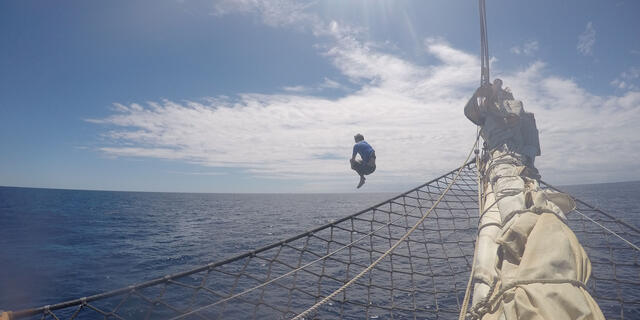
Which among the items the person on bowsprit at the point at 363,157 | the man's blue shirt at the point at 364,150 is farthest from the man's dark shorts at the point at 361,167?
the man's blue shirt at the point at 364,150

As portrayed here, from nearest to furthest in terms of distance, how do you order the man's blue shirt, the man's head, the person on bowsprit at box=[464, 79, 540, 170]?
the person on bowsprit at box=[464, 79, 540, 170], the man's head, the man's blue shirt

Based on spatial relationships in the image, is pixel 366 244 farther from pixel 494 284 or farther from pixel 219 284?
pixel 494 284

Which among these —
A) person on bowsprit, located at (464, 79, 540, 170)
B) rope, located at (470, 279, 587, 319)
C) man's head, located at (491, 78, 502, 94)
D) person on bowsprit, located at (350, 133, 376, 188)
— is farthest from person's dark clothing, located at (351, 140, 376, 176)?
rope, located at (470, 279, 587, 319)

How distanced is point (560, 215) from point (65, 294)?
50.9 feet

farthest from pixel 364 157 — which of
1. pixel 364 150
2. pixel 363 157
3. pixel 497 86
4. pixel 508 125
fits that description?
pixel 497 86

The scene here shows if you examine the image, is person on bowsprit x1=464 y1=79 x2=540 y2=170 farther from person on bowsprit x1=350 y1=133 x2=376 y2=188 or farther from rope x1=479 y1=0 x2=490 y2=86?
person on bowsprit x1=350 y1=133 x2=376 y2=188

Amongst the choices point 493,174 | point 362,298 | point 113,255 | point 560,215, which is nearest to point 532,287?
point 560,215

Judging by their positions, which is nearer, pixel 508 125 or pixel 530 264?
pixel 530 264

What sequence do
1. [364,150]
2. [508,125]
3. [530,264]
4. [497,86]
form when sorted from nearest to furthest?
[530,264] → [508,125] → [497,86] → [364,150]

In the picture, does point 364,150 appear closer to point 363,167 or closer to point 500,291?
point 363,167

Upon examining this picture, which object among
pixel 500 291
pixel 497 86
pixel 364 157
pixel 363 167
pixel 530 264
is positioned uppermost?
pixel 497 86

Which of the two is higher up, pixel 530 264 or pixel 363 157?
pixel 363 157

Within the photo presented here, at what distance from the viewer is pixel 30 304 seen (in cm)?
986

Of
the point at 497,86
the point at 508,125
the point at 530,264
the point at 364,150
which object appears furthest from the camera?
the point at 364,150
